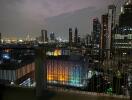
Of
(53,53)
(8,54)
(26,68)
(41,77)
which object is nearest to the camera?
(41,77)

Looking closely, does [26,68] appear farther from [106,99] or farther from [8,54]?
[106,99]

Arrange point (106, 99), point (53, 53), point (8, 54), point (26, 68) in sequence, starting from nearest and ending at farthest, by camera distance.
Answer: point (106, 99) → point (53, 53) → point (8, 54) → point (26, 68)

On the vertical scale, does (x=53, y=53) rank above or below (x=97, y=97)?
above

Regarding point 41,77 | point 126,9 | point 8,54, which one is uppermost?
point 126,9

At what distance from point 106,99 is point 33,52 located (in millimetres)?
1953

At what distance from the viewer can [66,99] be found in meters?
4.72

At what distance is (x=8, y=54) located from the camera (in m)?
6.01

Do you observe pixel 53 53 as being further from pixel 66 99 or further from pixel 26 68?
pixel 26 68

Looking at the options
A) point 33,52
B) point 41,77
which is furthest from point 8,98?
point 33,52

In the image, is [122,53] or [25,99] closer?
[25,99]

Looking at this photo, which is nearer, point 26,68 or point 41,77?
point 41,77

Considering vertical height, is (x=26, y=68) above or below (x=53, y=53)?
below

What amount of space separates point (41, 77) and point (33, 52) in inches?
24.0

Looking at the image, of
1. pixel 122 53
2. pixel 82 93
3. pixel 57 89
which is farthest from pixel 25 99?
pixel 122 53
